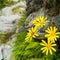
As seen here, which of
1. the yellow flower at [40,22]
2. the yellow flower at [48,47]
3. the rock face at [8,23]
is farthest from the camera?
the rock face at [8,23]

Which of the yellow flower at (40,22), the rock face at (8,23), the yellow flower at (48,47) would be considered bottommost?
the yellow flower at (48,47)

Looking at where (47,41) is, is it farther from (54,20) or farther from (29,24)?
(29,24)

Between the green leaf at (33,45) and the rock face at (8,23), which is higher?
the rock face at (8,23)

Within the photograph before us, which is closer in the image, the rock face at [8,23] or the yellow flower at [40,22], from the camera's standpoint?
the yellow flower at [40,22]

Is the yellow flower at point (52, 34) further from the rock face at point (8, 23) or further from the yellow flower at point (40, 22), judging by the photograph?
the rock face at point (8, 23)

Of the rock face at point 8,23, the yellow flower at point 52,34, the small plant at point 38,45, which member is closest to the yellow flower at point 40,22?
the small plant at point 38,45

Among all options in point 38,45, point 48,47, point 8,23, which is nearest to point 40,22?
point 38,45

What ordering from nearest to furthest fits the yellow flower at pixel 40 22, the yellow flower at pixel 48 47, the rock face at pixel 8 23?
the yellow flower at pixel 48 47, the yellow flower at pixel 40 22, the rock face at pixel 8 23

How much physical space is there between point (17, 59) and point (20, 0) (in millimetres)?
4685

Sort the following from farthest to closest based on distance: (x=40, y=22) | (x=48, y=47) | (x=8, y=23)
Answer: (x=8, y=23) → (x=40, y=22) → (x=48, y=47)

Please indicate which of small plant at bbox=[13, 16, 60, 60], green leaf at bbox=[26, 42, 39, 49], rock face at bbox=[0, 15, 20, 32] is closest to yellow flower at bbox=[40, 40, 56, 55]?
small plant at bbox=[13, 16, 60, 60]

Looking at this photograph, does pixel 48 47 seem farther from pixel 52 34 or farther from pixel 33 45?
pixel 33 45

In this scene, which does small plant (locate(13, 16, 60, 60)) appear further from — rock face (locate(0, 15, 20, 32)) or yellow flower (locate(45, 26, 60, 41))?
rock face (locate(0, 15, 20, 32))

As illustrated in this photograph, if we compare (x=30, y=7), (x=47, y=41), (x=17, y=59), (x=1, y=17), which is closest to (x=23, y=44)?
(x=17, y=59)
